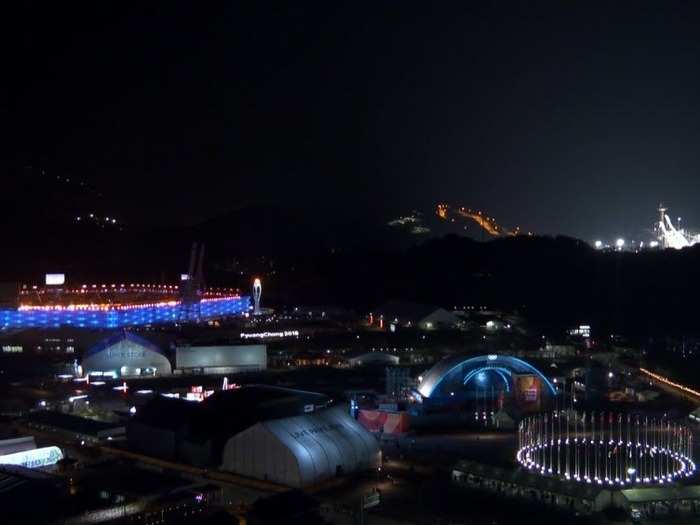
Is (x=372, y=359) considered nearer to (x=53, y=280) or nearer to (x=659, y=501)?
(x=659, y=501)

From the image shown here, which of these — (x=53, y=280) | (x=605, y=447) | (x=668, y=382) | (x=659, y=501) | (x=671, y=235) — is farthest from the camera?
(x=671, y=235)

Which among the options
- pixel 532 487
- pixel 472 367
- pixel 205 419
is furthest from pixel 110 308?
pixel 532 487

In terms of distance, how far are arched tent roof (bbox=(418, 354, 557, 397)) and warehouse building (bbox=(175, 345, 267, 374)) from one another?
18.0ft

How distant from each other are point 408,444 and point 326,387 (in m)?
4.49

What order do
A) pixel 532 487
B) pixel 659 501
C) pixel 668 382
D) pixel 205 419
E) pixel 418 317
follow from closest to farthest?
pixel 659 501
pixel 532 487
pixel 205 419
pixel 668 382
pixel 418 317

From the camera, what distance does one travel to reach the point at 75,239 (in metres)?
55.4

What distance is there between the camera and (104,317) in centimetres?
2552

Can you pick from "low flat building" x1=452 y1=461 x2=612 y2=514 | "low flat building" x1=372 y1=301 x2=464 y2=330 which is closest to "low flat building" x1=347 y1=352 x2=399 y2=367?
"low flat building" x1=372 y1=301 x2=464 y2=330

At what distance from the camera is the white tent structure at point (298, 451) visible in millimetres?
9656

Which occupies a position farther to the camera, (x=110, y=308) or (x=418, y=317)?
(x=418, y=317)

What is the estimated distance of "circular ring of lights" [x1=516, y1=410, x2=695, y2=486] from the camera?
1044 cm

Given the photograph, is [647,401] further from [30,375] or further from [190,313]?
[190,313]

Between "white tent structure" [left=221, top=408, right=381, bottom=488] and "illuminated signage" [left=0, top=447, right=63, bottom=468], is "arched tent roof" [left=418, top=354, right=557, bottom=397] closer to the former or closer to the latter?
"white tent structure" [left=221, top=408, right=381, bottom=488]

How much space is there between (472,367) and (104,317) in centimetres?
1500
